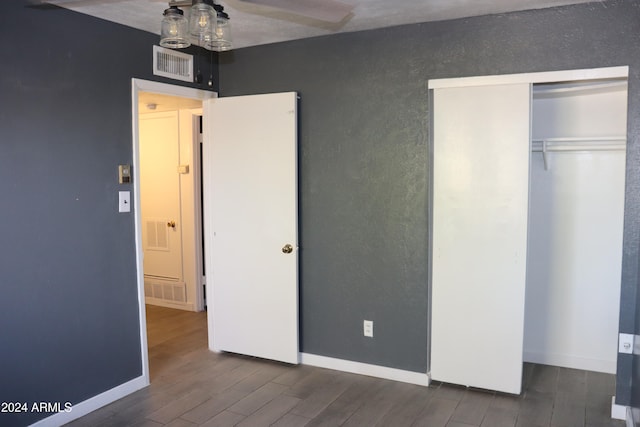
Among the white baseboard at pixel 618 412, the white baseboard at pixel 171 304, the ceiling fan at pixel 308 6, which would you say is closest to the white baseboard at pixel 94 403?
the white baseboard at pixel 171 304

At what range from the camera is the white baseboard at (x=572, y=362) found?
361 cm

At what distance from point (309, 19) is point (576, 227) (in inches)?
94.4

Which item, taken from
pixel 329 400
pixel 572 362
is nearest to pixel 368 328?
pixel 329 400

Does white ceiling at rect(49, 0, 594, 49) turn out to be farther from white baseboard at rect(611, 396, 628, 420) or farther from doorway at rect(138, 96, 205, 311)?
white baseboard at rect(611, 396, 628, 420)

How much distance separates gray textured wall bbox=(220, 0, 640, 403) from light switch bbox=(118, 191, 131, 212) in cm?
123

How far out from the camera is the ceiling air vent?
3.46 m

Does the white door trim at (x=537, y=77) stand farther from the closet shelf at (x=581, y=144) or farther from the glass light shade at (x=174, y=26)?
the glass light shade at (x=174, y=26)

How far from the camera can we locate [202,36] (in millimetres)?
1971

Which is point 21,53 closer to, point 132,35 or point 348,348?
point 132,35

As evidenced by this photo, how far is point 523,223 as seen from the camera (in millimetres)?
3104

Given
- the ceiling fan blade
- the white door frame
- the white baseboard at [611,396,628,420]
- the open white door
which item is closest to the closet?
the white baseboard at [611,396,628,420]

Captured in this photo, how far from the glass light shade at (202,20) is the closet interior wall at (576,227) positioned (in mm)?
2424

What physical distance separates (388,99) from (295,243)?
4.01ft

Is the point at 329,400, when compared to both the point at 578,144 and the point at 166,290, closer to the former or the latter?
the point at 578,144
